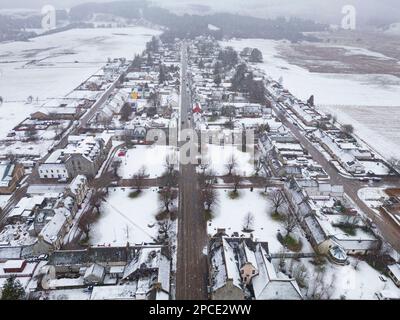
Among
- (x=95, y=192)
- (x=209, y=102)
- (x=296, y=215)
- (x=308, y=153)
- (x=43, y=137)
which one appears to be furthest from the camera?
(x=209, y=102)

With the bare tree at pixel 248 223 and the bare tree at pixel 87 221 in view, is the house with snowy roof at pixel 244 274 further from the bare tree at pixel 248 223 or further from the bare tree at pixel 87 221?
the bare tree at pixel 87 221

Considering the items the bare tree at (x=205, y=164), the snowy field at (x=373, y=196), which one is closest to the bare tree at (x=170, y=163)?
the bare tree at (x=205, y=164)

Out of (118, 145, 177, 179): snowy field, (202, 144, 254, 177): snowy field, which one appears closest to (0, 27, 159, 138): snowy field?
(118, 145, 177, 179): snowy field

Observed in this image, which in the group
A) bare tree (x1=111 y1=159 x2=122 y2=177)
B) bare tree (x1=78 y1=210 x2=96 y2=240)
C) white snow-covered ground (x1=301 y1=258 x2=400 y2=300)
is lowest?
white snow-covered ground (x1=301 y1=258 x2=400 y2=300)

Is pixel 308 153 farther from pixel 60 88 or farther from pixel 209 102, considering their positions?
pixel 60 88

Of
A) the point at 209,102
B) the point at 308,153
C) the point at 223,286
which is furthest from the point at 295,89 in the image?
the point at 223,286

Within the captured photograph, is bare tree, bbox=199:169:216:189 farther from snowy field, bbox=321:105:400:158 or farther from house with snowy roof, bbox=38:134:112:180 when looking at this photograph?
snowy field, bbox=321:105:400:158

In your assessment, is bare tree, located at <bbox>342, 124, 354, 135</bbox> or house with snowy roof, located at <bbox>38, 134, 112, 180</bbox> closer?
house with snowy roof, located at <bbox>38, 134, 112, 180</bbox>
